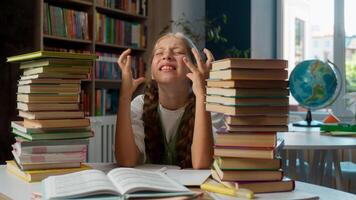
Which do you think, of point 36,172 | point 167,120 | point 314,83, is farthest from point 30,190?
point 314,83

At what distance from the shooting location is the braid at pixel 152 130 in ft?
5.08

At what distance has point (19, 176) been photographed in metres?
1.19

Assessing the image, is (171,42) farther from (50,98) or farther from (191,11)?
(191,11)

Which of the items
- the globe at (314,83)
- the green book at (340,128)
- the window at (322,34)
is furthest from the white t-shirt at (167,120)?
the window at (322,34)

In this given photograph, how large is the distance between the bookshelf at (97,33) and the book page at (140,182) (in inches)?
91.9

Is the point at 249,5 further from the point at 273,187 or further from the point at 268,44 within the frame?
the point at 273,187

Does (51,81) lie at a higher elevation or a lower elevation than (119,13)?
lower

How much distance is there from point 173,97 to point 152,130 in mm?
143

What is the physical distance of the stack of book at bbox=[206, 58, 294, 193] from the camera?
97 cm

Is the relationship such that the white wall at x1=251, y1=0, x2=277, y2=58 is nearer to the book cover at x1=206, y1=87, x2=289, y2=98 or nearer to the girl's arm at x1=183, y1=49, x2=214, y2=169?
the girl's arm at x1=183, y1=49, x2=214, y2=169

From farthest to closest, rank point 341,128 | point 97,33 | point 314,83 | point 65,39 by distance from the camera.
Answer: point 97,33, point 65,39, point 314,83, point 341,128

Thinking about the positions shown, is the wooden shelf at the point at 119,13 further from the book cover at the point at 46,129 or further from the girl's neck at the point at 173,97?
the book cover at the point at 46,129

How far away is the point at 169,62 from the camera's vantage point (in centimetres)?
151

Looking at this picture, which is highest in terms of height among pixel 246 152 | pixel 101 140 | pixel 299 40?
pixel 299 40
